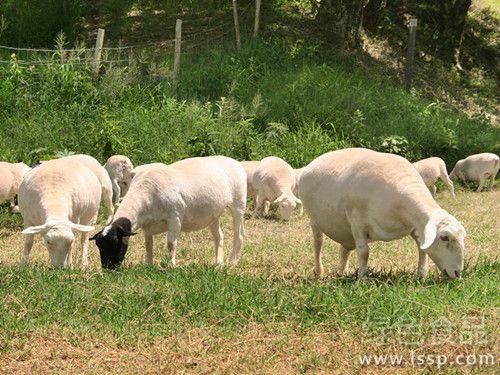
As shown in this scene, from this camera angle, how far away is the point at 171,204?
9234mm

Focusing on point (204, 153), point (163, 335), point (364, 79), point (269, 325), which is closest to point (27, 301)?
point (163, 335)

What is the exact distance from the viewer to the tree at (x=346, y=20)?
24.2 m

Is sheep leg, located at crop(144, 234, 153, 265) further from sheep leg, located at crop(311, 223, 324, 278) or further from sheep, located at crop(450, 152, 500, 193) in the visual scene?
sheep, located at crop(450, 152, 500, 193)

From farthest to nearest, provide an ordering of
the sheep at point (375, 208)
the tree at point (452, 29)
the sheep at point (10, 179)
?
1. the tree at point (452, 29)
2. the sheep at point (10, 179)
3. the sheep at point (375, 208)

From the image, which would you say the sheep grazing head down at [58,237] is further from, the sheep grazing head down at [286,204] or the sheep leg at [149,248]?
the sheep grazing head down at [286,204]

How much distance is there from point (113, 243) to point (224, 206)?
201 centimetres

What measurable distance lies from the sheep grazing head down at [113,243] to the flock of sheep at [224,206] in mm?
10

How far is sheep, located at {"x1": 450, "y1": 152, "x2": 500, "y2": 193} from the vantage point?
17.9m

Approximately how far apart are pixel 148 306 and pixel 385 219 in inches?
104

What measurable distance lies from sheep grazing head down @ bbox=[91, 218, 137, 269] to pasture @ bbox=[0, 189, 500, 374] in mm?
297

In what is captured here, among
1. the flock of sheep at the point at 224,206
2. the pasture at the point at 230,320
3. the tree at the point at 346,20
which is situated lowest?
the pasture at the point at 230,320

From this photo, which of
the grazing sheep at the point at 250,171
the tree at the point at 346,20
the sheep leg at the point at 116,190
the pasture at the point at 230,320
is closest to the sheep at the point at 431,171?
the grazing sheep at the point at 250,171

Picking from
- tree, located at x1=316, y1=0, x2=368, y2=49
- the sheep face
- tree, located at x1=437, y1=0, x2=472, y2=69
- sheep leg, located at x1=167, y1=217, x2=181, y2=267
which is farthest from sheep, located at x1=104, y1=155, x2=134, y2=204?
tree, located at x1=437, y1=0, x2=472, y2=69

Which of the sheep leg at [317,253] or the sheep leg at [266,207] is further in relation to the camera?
the sheep leg at [266,207]
